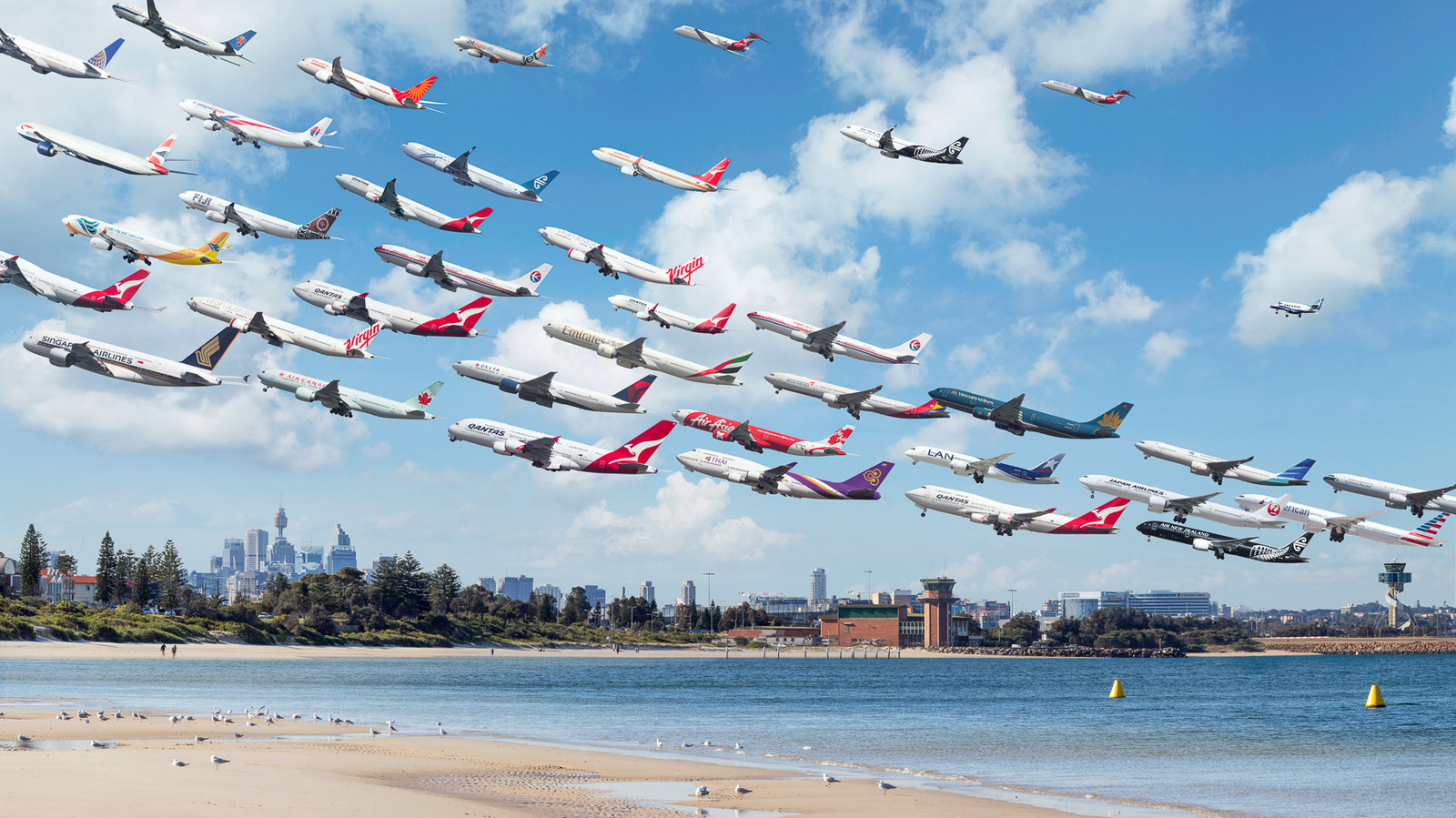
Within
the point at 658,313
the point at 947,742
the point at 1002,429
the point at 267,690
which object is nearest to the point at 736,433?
the point at 658,313

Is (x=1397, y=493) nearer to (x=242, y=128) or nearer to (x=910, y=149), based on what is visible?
(x=910, y=149)

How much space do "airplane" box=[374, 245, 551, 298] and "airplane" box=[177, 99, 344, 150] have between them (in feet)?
44.3

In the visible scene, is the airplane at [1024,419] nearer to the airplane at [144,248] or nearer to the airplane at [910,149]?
the airplane at [910,149]

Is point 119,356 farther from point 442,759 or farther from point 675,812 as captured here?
point 675,812

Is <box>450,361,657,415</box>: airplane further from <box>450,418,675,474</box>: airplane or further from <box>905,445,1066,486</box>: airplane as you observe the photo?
<box>905,445,1066,486</box>: airplane

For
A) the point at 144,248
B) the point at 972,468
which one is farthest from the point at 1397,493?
the point at 144,248

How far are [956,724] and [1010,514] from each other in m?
20.9

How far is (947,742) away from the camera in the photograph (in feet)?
291

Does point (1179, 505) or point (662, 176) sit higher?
point (662, 176)

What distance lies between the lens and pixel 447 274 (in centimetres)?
10100

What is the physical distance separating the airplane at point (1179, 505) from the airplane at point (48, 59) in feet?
323

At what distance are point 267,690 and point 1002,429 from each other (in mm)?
78938

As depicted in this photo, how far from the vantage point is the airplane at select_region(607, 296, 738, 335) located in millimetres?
105812

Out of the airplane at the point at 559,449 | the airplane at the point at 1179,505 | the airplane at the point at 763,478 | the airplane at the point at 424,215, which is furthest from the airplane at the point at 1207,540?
the airplane at the point at 424,215
